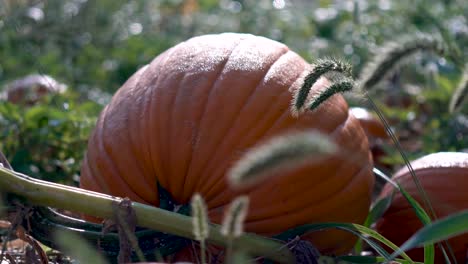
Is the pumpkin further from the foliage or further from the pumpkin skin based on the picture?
the foliage

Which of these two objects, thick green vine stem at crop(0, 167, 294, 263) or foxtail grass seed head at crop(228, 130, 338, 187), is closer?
foxtail grass seed head at crop(228, 130, 338, 187)

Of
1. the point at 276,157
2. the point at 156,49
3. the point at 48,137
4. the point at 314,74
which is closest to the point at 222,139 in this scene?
the point at 314,74

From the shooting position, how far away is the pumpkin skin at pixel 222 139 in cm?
278

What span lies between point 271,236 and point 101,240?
1.77 ft

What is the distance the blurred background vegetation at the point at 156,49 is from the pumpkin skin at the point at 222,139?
103 centimetres

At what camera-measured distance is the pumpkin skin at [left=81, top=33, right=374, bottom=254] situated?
9.13ft

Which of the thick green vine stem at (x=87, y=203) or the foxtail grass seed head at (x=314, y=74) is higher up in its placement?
the foxtail grass seed head at (x=314, y=74)

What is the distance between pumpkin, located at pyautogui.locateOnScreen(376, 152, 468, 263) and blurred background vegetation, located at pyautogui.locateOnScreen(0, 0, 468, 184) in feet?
1.83

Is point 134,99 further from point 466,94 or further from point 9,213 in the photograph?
point 466,94

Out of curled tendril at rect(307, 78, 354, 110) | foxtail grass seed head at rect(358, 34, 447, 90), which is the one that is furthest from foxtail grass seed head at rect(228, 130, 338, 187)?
foxtail grass seed head at rect(358, 34, 447, 90)

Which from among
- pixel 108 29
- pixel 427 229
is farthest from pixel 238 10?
pixel 427 229

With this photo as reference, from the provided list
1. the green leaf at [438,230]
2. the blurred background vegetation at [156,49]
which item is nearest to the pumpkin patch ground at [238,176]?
the green leaf at [438,230]

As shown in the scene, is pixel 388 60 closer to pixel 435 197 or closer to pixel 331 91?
pixel 435 197

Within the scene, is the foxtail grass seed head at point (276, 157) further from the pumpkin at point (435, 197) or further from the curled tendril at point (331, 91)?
the pumpkin at point (435, 197)
